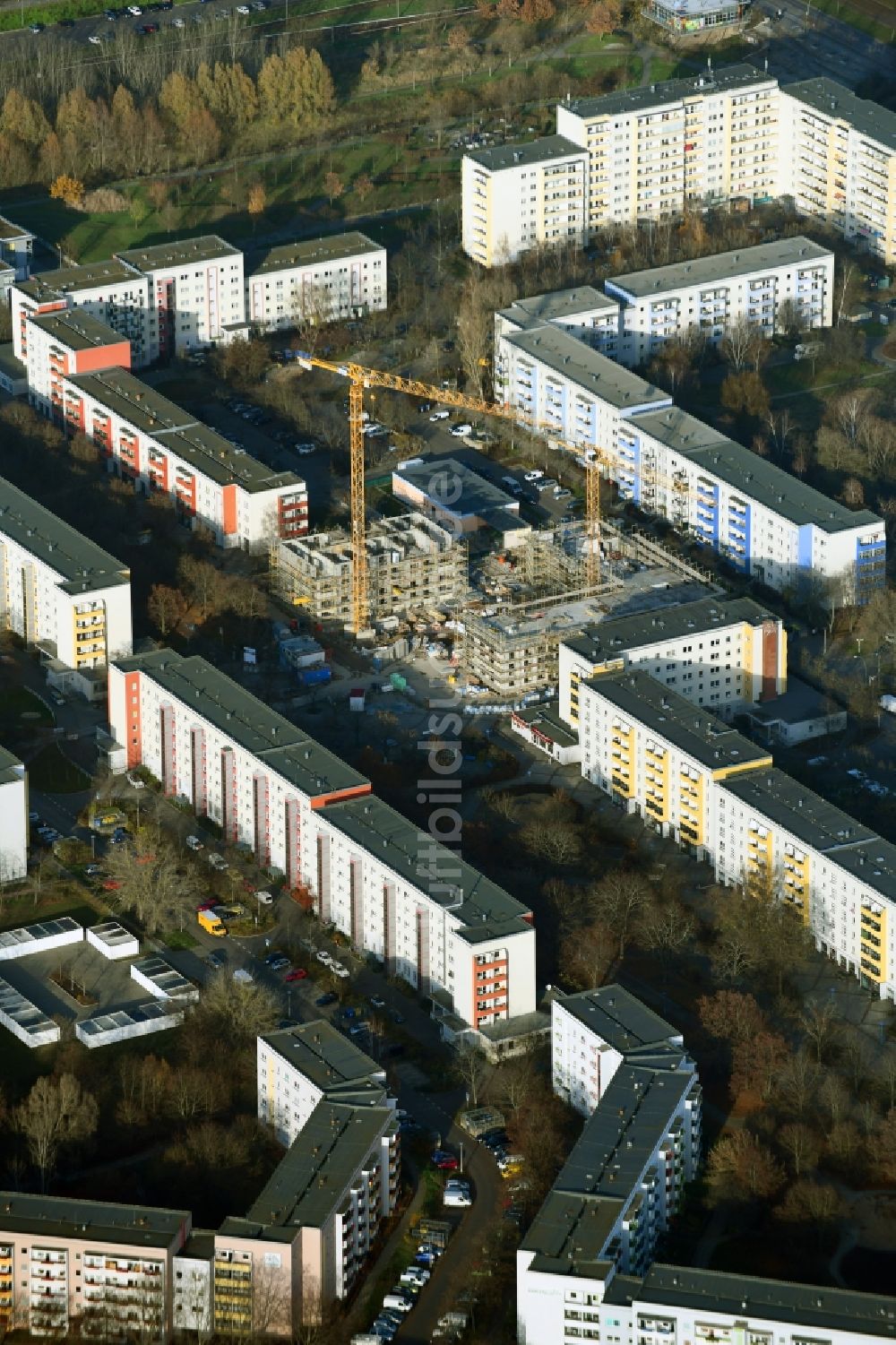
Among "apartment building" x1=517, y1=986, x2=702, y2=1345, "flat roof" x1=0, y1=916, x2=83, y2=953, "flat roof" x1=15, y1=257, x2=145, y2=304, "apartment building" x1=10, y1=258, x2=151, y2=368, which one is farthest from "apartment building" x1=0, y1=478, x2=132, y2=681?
"apartment building" x1=517, y1=986, x2=702, y2=1345

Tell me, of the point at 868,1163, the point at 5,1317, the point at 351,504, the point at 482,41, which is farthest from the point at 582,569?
the point at 482,41

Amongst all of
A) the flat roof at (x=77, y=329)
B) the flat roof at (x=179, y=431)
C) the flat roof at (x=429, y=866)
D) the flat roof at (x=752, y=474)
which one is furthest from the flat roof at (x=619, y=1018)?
the flat roof at (x=77, y=329)

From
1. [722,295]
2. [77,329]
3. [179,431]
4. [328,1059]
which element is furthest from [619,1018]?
[722,295]

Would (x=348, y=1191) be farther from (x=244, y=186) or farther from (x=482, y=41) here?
(x=482, y=41)

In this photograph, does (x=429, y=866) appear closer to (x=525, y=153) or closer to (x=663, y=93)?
(x=525, y=153)

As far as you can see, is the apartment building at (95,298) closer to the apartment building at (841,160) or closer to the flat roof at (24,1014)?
the apartment building at (841,160)

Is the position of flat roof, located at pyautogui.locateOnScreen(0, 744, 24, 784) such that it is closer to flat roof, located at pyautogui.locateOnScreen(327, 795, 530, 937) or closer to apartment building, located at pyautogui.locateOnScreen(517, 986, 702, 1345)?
flat roof, located at pyautogui.locateOnScreen(327, 795, 530, 937)
